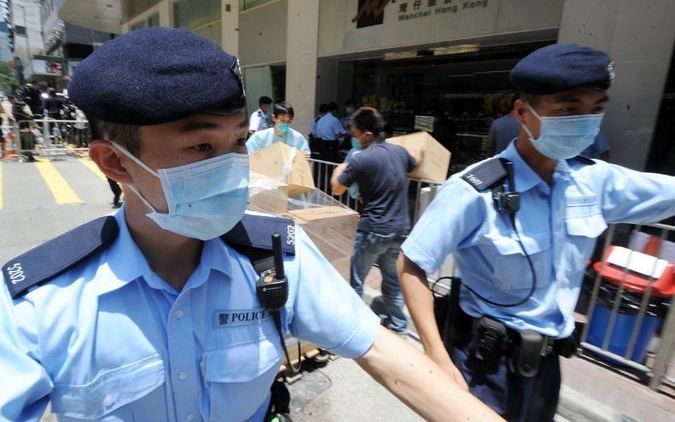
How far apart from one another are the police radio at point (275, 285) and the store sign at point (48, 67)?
48.2 m

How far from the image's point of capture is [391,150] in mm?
3533

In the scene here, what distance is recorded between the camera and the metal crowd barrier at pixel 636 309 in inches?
117

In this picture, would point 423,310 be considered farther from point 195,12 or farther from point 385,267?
point 195,12

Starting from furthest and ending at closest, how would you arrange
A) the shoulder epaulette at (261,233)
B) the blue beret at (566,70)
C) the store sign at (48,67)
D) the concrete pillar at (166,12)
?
the store sign at (48,67) < the concrete pillar at (166,12) < the blue beret at (566,70) < the shoulder epaulette at (261,233)

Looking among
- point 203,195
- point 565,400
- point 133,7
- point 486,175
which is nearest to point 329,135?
point 565,400

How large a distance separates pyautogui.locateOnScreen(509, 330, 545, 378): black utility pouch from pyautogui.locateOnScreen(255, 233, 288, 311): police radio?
3.14 ft

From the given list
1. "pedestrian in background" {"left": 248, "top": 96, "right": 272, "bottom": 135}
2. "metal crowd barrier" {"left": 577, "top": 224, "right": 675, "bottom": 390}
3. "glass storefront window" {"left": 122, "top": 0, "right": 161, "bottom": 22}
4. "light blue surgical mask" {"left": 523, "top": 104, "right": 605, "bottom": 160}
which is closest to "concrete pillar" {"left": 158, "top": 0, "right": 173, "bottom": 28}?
"glass storefront window" {"left": 122, "top": 0, "right": 161, "bottom": 22}

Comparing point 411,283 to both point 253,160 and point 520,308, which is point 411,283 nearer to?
point 520,308

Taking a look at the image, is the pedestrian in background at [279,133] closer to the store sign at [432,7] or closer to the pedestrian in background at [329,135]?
the pedestrian in background at [329,135]

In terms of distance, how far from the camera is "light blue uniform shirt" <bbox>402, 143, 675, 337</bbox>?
1.53 metres

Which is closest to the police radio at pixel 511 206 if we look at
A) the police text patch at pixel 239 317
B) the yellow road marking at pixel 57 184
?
the police text patch at pixel 239 317

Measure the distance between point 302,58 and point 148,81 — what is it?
977 centimetres

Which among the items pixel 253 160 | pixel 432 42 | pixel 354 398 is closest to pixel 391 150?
pixel 253 160

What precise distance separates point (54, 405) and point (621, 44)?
5807mm
